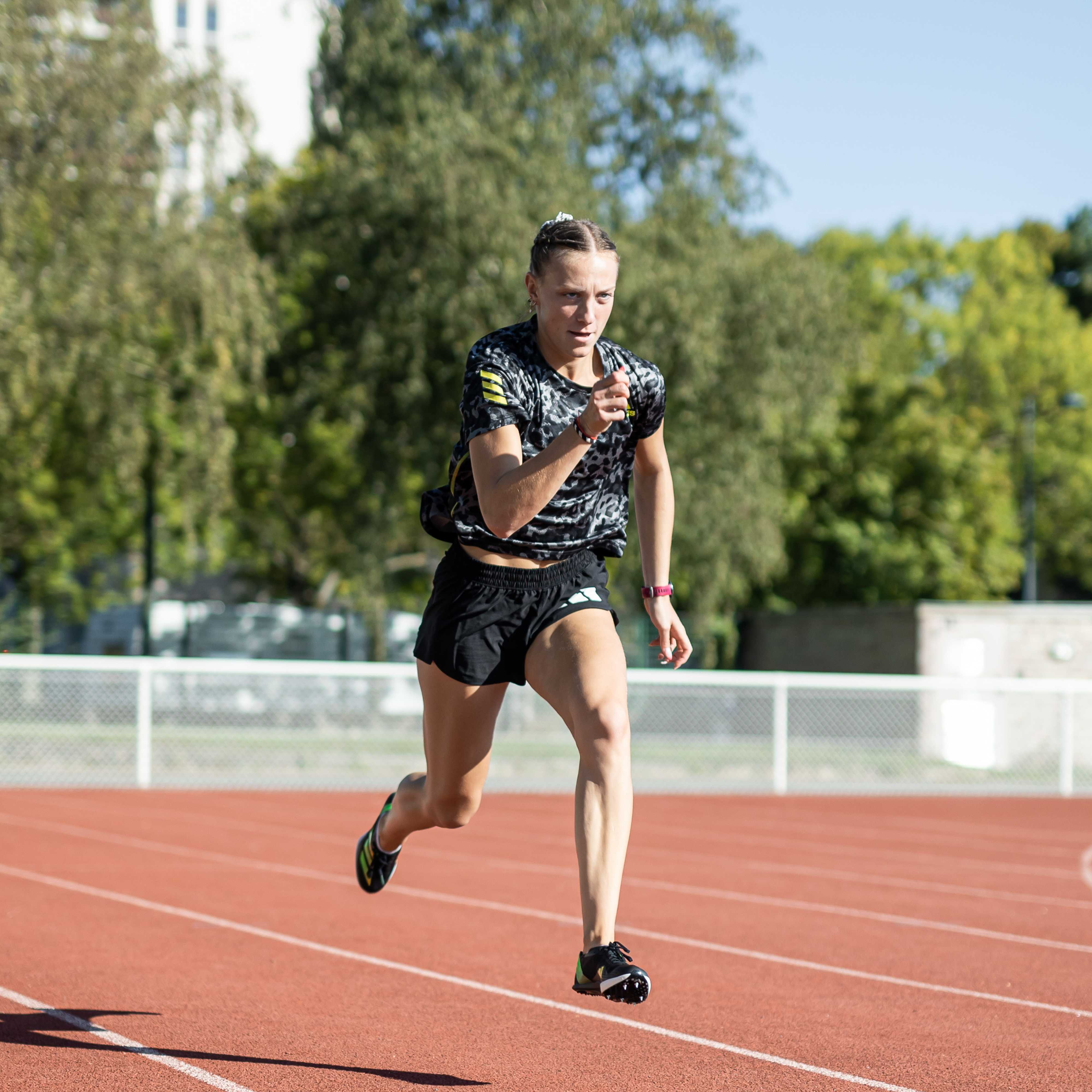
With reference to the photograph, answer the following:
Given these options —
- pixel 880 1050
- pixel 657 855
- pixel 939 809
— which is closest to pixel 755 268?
pixel 939 809

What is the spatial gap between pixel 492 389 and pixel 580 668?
0.77 metres

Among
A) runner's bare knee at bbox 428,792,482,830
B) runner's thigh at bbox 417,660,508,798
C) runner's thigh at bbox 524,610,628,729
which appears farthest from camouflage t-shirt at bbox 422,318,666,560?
runner's bare knee at bbox 428,792,482,830

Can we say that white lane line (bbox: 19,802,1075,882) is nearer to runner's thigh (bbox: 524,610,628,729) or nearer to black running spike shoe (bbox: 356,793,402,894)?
black running spike shoe (bbox: 356,793,402,894)

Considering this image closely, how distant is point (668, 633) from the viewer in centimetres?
446

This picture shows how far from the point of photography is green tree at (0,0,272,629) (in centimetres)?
1825

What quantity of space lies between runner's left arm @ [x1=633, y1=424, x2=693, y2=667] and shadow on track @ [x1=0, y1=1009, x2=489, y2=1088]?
129cm

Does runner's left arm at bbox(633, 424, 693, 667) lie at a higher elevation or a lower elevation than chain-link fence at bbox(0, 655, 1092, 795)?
higher

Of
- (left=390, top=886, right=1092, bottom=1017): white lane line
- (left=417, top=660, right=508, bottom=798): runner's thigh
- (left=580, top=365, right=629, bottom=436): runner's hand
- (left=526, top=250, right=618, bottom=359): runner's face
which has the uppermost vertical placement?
(left=526, top=250, right=618, bottom=359): runner's face

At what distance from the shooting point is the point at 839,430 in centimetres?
4253

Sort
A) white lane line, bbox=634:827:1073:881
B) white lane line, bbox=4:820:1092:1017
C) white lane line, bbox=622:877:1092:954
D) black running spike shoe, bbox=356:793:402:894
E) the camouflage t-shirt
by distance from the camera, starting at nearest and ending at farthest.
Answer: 1. the camouflage t-shirt
2. black running spike shoe, bbox=356:793:402:894
3. white lane line, bbox=4:820:1092:1017
4. white lane line, bbox=622:877:1092:954
5. white lane line, bbox=634:827:1073:881

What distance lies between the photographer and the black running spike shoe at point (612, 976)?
3.82 metres

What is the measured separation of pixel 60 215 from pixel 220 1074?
1645cm

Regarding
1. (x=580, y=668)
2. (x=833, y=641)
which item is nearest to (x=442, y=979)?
(x=580, y=668)

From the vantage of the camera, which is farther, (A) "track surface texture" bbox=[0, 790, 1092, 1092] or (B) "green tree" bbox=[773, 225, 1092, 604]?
Answer: (B) "green tree" bbox=[773, 225, 1092, 604]
